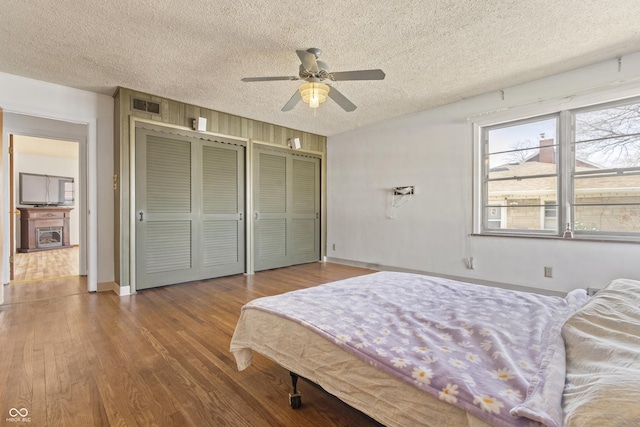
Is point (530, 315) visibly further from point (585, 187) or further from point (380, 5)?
point (585, 187)

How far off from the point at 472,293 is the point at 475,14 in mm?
2117

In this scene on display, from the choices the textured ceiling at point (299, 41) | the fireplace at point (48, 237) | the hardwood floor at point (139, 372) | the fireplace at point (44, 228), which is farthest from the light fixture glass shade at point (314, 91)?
the fireplace at point (48, 237)

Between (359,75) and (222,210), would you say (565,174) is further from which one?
(222,210)

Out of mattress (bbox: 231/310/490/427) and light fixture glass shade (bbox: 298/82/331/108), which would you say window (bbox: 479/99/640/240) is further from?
mattress (bbox: 231/310/490/427)

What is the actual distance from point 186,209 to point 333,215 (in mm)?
2799

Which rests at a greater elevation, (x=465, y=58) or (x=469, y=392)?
(x=465, y=58)

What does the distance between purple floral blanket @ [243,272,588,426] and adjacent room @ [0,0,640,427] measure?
0.01 meters

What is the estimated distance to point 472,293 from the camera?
190 centimetres

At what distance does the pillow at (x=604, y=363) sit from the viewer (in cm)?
66

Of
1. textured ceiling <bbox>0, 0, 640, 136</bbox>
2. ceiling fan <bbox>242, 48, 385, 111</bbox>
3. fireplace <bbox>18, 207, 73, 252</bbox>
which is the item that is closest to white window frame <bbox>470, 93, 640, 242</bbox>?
textured ceiling <bbox>0, 0, 640, 136</bbox>

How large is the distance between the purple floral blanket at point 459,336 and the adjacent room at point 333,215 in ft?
0.03

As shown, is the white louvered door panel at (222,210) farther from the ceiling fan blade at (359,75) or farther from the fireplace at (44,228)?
the fireplace at (44,228)

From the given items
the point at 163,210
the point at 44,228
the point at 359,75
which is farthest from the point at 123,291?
the point at 44,228

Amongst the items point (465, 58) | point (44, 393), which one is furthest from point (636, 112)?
point (44, 393)
